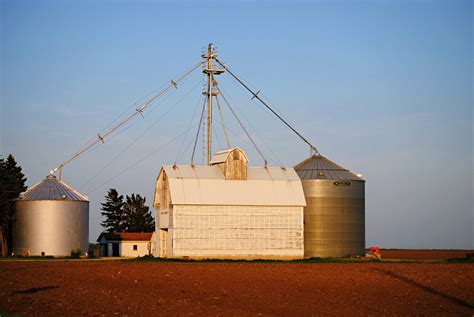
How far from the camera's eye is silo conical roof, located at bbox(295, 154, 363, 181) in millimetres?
73375

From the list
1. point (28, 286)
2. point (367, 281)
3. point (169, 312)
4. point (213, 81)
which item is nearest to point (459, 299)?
point (367, 281)

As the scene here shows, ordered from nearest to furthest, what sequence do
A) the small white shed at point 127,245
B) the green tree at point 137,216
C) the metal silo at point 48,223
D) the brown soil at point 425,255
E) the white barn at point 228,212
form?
the white barn at point 228,212
the metal silo at point 48,223
the small white shed at point 127,245
the brown soil at point 425,255
the green tree at point 137,216

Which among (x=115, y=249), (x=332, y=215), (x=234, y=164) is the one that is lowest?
(x=115, y=249)

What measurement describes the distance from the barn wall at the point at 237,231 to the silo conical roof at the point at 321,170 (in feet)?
17.0

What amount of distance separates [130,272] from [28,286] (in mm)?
11181

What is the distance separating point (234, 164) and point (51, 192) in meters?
18.5

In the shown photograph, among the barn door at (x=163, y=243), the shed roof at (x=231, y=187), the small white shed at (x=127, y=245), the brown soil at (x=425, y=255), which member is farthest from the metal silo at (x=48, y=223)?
the brown soil at (x=425, y=255)

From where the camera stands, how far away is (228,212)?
221 feet

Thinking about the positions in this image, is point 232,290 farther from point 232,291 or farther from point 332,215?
point 332,215

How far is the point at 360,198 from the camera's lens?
73.9 metres

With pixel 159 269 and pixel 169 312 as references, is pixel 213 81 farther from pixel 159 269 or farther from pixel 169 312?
pixel 169 312

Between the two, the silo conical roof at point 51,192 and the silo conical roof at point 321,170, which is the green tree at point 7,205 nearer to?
the silo conical roof at point 51,192

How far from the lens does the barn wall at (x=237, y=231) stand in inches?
2581

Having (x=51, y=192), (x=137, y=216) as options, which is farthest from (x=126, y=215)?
(x=51, y=192)
